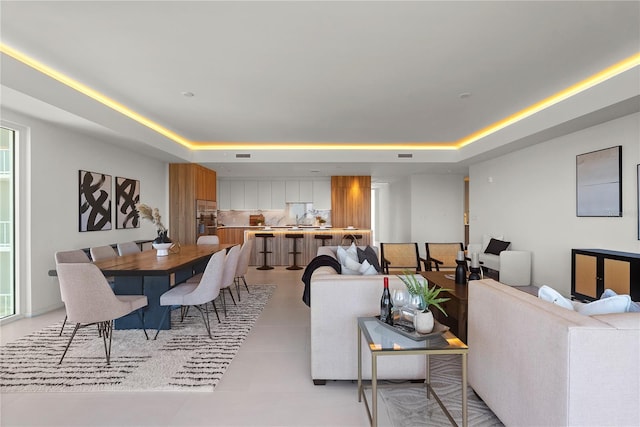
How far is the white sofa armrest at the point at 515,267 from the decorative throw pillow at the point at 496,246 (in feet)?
1.84

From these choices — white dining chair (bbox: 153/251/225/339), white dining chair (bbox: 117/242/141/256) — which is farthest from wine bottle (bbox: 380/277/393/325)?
white dining chair (bbox: 117/242/141/256)

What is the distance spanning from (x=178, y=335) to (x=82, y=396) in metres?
1.16

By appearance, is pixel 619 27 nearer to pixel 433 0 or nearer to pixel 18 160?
pixel 433 0

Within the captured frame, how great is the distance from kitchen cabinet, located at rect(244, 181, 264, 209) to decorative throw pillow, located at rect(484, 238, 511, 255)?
6.53 metres

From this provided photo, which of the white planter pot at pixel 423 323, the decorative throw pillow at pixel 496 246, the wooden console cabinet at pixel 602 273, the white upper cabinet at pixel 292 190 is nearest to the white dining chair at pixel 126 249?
the white planter pot at pixel 423 323

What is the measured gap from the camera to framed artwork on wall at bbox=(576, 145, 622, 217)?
13.0 ft

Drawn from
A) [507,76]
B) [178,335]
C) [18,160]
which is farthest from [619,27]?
[18,160]

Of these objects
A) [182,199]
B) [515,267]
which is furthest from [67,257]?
[515,267]

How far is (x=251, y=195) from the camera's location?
33.3 ft

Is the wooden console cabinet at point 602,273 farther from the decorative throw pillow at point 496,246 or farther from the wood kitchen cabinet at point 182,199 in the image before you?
the wood kitchen cabinet at point 182,199

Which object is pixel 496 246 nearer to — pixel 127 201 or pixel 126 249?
pixel 126 249

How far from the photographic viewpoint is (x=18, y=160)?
12.9 feet

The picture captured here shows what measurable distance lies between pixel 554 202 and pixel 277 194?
712cm

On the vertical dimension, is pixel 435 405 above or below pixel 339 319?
below
